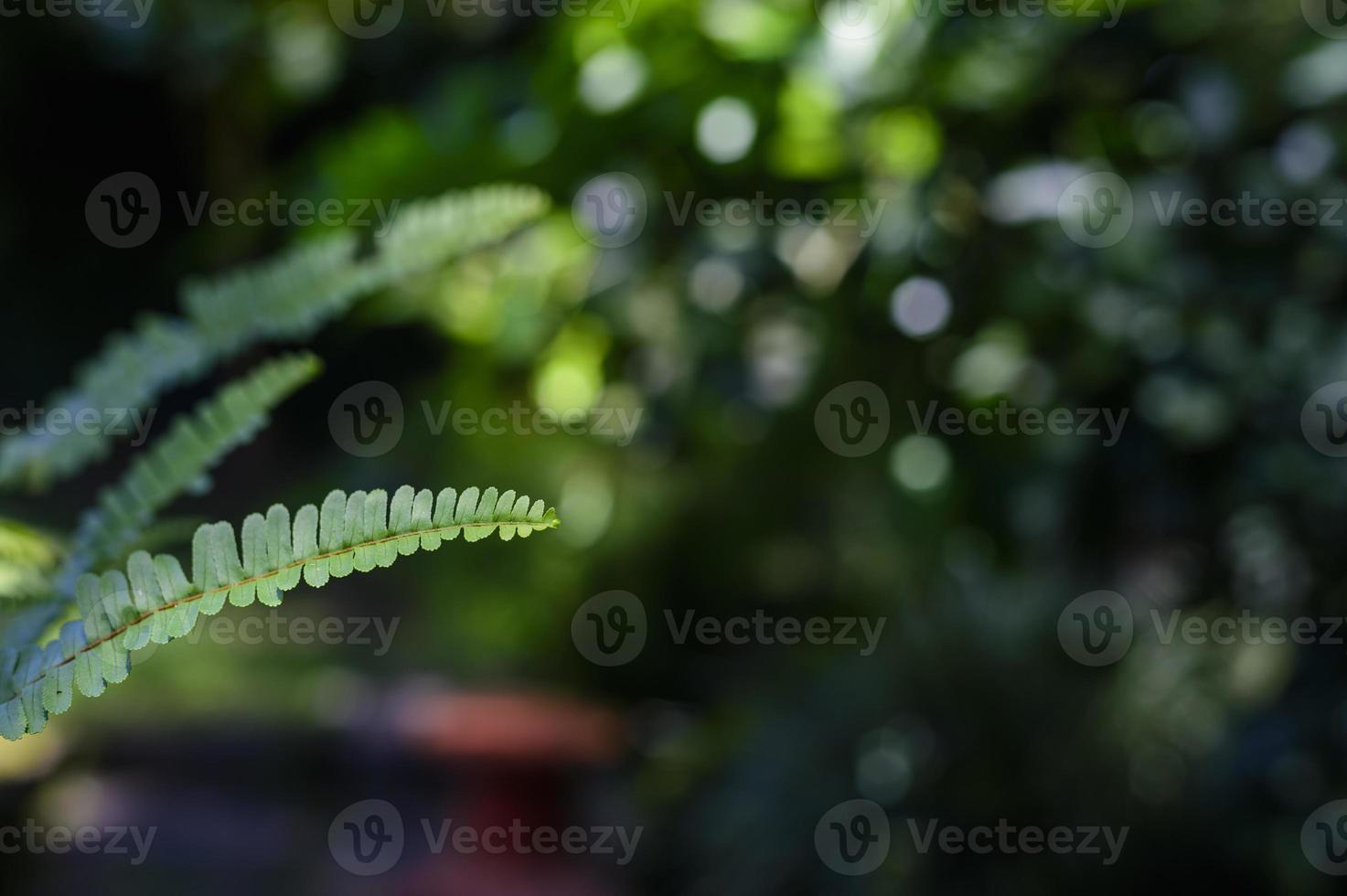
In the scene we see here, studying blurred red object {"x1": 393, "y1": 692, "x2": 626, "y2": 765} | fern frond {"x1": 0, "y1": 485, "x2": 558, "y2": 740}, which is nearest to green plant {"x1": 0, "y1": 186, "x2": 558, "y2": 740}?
fern frond {"x1": 0, "y1": 485, "x2": 558, "y2": 740}

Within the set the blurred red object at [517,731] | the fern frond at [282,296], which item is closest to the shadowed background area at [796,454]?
the blurred red object at [517,731]

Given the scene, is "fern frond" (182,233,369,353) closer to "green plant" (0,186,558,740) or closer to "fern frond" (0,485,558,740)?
"green plant" (0,186,558,740)

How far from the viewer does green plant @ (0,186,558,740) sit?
1.12ft

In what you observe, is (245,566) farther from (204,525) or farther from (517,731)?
(517,731)

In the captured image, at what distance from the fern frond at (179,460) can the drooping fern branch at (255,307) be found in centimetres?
10

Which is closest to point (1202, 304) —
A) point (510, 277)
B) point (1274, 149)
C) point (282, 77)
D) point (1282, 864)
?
point (1274, 149)

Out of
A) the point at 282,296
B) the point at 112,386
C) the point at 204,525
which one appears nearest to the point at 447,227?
the point at 282,296

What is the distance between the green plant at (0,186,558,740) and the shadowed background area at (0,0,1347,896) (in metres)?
0.03

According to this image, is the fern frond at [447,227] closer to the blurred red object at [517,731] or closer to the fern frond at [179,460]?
the fern frond at [179,460]

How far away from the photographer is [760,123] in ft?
3.21

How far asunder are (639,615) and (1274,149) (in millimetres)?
1840

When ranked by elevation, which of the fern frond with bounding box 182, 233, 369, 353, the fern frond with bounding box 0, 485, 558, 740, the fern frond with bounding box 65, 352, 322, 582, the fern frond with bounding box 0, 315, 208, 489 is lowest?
the fern frond with bounding box 0, 485, 558, 740

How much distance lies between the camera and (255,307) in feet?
2.07

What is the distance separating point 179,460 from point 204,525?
186mm
